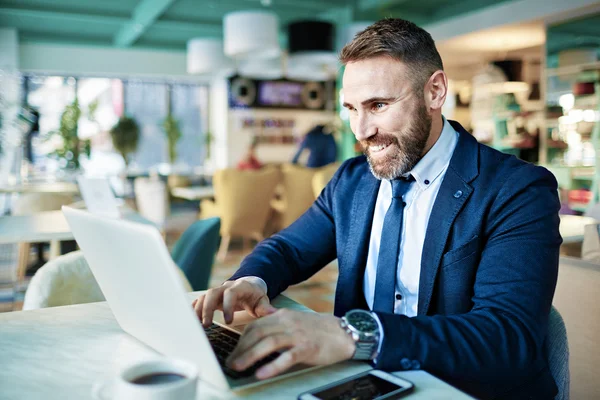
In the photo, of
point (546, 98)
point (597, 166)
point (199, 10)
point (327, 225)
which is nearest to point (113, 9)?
point (199, 10)

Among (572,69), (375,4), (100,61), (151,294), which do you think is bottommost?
(151,294)

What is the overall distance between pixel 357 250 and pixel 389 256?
0.12 meters

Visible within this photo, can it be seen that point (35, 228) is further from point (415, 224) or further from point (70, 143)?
point (70, 143)

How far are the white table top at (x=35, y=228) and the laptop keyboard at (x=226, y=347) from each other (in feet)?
5.78

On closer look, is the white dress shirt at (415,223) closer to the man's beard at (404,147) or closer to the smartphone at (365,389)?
the man's beard at (404,147)

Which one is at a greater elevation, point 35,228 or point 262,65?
point 262,65

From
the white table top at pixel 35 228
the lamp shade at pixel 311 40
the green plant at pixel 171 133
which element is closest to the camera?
the white table top at pixel 35 228

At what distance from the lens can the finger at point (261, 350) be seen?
2.52 feet

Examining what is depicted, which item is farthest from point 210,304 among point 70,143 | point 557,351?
point 70,143

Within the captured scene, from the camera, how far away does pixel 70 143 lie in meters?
6.43

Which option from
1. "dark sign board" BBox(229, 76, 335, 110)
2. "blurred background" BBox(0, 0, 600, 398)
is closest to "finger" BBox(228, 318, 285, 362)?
"blurred background" BBox(0, 0, 600, 398)

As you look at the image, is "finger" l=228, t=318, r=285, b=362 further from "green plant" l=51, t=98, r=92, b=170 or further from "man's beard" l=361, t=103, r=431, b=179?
"green plant" l=51, t=98, r=92, b=170

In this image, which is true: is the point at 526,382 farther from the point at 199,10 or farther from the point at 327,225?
the point at 199,10

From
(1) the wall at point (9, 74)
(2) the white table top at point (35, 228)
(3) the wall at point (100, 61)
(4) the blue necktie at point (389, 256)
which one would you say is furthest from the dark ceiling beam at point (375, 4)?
(4) the blue necktie at point (389, 256)
